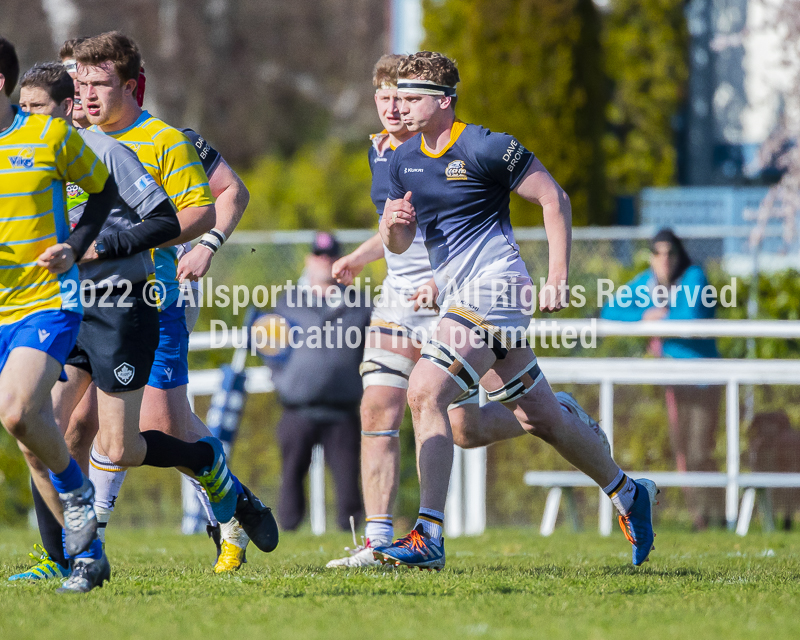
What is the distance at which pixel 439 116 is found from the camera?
557 cm

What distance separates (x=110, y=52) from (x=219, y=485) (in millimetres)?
1994

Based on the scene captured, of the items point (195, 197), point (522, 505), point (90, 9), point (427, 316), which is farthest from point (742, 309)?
point (90, 9)

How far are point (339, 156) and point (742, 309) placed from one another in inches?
694

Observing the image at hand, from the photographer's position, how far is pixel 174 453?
5.27m

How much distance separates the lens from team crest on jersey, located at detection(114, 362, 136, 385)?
499 centimetres

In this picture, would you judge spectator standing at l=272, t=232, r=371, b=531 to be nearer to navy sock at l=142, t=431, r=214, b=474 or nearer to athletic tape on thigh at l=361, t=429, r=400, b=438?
athletic tape on thigh at l=361, t=429, r=400, b=438

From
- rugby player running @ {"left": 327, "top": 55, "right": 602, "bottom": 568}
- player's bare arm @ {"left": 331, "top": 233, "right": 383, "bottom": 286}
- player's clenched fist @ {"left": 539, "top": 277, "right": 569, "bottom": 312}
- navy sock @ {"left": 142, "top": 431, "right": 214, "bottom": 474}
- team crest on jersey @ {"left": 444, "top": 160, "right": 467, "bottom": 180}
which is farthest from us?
player's bare arm @ {"left": 331, "top": 233, "right": 383, "bottom": 286}

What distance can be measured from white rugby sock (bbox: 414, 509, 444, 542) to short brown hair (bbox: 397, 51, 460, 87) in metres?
1.97

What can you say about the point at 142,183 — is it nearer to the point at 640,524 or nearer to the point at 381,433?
the point at 381,433

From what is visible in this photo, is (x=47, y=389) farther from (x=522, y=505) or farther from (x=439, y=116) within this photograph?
(x=522, y=505)

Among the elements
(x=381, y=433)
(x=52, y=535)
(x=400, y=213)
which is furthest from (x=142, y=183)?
(x=381, y=433)

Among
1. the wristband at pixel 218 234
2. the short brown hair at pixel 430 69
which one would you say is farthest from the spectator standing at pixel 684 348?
the wristband at pixel 218 234

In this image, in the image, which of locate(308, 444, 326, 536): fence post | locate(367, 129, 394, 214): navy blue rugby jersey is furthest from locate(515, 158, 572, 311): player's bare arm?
locate(308, 444, 326, 536): fence post

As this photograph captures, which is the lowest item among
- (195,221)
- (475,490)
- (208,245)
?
(475,490)
